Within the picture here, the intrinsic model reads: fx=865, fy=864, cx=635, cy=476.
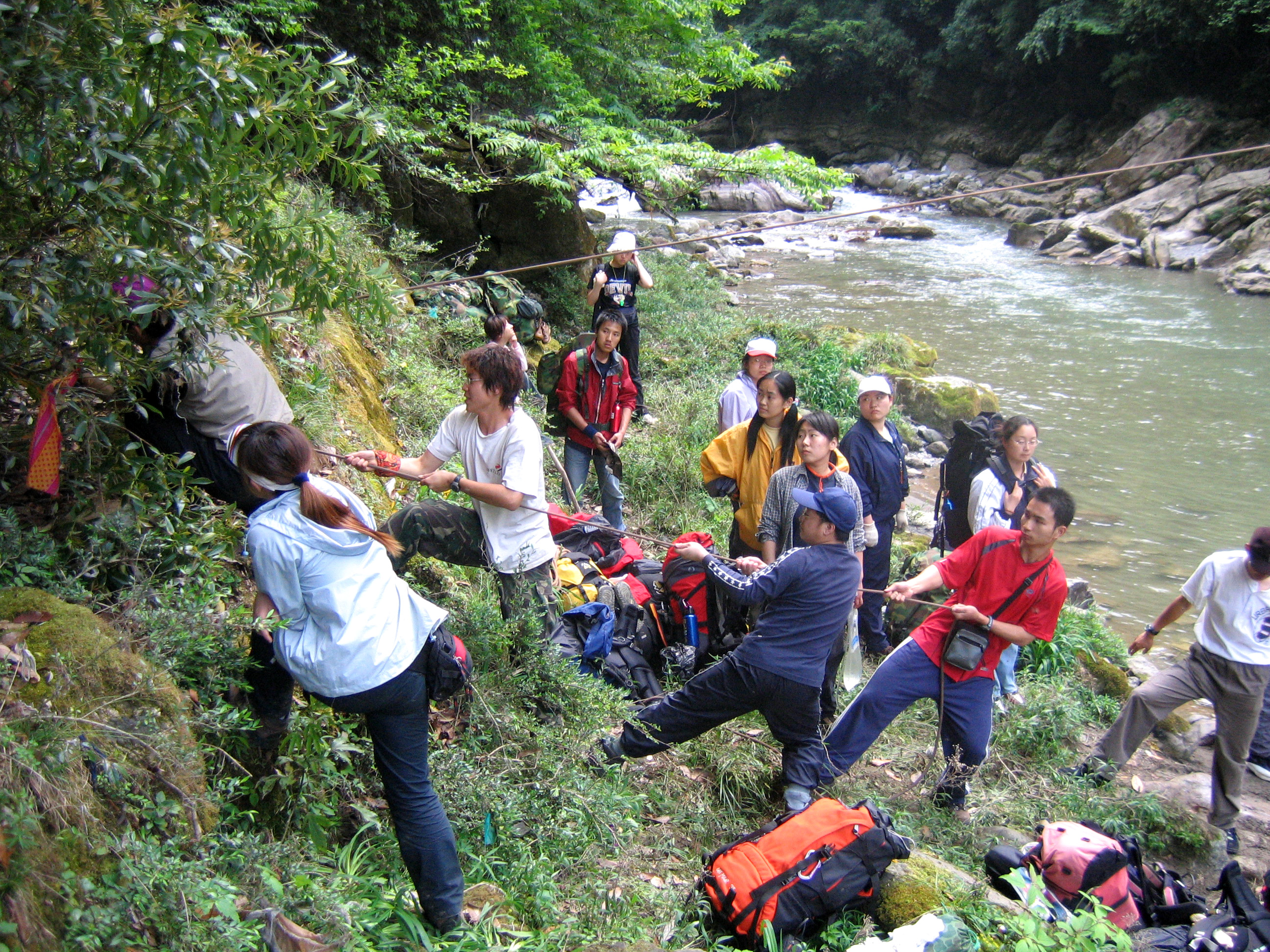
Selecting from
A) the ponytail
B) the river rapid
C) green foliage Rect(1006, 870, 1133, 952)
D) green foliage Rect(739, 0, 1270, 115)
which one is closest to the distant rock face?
the river rapid

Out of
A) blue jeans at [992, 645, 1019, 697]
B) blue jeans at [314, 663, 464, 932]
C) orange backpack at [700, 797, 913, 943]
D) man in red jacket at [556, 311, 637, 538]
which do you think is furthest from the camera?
man in red jacket at [556, 311, 637, 538]

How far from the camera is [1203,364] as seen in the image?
45.5ft

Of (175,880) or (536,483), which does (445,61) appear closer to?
(536,483)

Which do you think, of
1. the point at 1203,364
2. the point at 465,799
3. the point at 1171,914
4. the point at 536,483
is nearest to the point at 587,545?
the point at 536,483

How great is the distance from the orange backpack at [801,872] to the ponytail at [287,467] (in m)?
1.81

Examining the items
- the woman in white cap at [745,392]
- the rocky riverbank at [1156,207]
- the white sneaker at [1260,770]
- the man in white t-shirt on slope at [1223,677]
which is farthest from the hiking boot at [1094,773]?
the rocky riverbank at [1156,207]

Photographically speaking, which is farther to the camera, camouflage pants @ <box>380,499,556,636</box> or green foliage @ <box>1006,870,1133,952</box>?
camouflage pants @ <box>380,499,556,636</box>

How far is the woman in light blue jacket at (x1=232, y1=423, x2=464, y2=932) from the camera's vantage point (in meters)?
2.51

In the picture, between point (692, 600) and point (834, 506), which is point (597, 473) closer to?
point (692, 600)

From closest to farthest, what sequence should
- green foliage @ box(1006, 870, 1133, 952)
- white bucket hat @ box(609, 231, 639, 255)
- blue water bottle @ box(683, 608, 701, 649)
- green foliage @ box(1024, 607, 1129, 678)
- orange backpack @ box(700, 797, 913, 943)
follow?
green foliage @ box(1006, 870, 1133, 952) < orange backpack @ box(700, 797, 913, 943) < blue water bottle @ box(683, 608, 701, 649) < green foliage @ box(1024, 607, 1129, 678) < white bucket hat @ box(609, 231, 639, 255)

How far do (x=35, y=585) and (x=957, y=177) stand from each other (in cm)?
3709

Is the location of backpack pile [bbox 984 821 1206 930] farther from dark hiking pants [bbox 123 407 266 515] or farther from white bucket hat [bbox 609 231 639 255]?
white bucket hat [bbox 609 231 639 255]

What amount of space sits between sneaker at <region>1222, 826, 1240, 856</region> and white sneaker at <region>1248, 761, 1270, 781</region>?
0.59 m

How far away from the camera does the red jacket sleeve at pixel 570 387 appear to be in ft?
19.1
